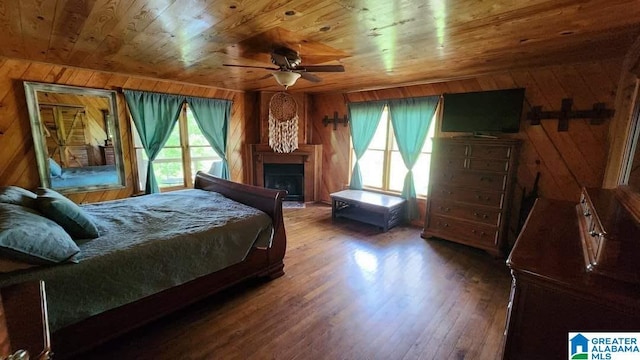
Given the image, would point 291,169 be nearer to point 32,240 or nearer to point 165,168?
point 165,168

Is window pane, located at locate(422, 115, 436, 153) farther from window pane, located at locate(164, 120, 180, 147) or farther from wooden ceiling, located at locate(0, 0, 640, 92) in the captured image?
window pane, located at locate(164, 120, 180, 147)

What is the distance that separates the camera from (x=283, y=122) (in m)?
5.02

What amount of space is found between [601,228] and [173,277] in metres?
2.41

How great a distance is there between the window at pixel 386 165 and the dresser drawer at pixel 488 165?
0.98 m

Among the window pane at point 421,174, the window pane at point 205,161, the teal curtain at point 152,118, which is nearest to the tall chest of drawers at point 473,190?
the window pane at point 421,174

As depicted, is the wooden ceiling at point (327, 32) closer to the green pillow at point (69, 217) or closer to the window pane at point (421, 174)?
the green pillow at point (69, 217)

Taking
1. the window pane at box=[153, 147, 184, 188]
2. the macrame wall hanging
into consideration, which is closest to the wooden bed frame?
the window pane at box=[153, 147, 184, 188]

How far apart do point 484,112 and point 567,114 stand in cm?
79

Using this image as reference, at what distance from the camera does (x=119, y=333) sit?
70.1 inches

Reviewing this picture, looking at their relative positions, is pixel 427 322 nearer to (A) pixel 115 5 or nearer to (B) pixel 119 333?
(B) pixel 119 333

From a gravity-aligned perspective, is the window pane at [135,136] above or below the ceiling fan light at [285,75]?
below

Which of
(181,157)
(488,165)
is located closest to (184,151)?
(181,157)

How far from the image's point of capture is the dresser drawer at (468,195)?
313cm

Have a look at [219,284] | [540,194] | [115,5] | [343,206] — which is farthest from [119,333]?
[540,194]
